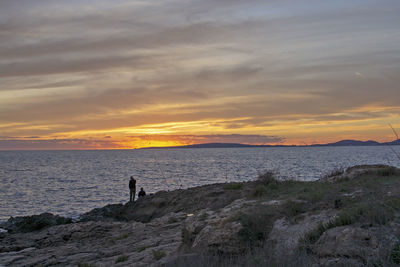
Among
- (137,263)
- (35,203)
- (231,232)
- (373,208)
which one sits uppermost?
(373,208)

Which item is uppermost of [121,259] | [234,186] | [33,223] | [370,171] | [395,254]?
[370,171]

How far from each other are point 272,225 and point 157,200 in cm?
1578

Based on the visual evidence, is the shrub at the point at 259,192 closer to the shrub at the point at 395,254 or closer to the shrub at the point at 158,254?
the shrub at the point at 158,254

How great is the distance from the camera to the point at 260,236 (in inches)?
378

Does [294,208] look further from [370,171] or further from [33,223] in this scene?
[33,223]

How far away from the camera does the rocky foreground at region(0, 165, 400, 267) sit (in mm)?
7461

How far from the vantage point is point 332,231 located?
27.4 ft

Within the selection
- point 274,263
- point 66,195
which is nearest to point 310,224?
point 274,263

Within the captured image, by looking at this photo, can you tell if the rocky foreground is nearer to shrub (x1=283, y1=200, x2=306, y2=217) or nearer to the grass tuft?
shrub (x1=283, y1=200, x2=306, y2=217)

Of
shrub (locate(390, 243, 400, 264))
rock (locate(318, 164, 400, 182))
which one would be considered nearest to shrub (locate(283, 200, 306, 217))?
shrub (locate(390, 243, 400, 264))

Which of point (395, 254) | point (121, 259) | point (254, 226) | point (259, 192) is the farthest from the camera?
point (259, 192)

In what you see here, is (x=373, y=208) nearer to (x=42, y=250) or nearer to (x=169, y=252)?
(x=169, y=252)

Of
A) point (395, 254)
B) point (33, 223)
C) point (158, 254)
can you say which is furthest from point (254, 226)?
point (33, 223)

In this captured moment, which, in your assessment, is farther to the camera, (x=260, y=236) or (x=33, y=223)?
(x=33, y=223)
